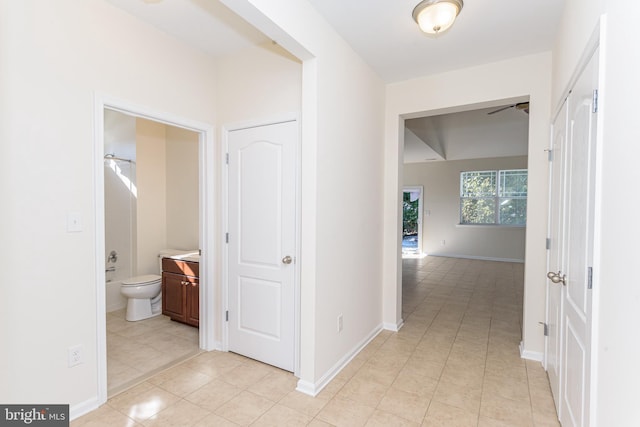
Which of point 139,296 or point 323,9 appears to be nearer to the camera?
point 323,9

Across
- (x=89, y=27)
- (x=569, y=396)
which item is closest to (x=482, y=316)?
(x=569, y=396)

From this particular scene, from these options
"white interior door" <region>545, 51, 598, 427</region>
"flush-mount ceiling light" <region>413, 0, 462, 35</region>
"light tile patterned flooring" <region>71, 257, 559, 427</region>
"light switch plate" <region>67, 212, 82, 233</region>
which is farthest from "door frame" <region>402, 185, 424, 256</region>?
"light switch plate" <region>67, 212, 82, 233</region>

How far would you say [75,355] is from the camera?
1.88 metres

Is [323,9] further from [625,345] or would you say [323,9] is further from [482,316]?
[482,316]

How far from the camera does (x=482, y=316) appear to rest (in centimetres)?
377

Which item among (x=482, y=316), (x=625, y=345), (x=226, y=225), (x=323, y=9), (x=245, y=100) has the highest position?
(x=323, y=9)

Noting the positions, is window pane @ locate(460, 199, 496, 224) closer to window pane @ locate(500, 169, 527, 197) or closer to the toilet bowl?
window pane @ locate(500, 169, 527, 197)

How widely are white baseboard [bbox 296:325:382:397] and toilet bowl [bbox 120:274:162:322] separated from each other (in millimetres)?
2306

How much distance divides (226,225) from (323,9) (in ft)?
6.24

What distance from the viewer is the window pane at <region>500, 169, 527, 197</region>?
7586mm

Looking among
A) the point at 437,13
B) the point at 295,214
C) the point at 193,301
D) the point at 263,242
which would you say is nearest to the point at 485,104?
the point at 437,13

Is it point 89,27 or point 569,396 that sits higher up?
point 89,27

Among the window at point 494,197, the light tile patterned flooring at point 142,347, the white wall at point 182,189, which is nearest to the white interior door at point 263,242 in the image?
the light tile patterned flooring at point 142,347

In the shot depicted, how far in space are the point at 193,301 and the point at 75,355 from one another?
1.40m
